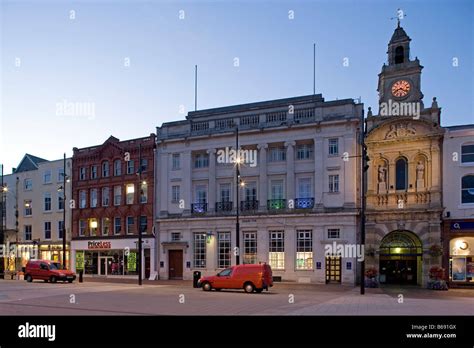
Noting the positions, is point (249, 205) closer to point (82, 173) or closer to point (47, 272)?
point (47, 272)

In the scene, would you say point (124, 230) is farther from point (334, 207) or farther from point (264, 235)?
point (334, 207)

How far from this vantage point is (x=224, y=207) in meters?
40.1

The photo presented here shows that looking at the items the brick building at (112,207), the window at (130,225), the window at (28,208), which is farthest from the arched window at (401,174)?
the window at (28,208)

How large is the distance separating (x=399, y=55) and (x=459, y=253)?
1558 centimetres

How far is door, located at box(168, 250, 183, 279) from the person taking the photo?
136ft

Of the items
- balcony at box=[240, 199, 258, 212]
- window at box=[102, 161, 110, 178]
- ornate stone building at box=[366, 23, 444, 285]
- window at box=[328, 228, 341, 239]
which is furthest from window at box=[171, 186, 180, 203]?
ornate stone building at box=[366, 23, 444, 285]

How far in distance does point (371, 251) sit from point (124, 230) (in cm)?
2319

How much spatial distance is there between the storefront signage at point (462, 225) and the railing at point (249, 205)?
49.4ft

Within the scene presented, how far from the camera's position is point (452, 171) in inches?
1300

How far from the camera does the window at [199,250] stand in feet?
133

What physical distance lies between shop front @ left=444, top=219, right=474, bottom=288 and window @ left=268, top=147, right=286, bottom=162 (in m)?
13.7

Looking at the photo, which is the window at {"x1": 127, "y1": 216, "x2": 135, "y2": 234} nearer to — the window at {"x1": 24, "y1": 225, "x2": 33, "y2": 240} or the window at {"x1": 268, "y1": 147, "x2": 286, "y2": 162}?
the window at {"x1": 268, "y1": 147, "x2": 286, "y2": 162}

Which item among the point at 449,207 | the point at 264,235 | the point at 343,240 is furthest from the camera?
the point at 264,235
